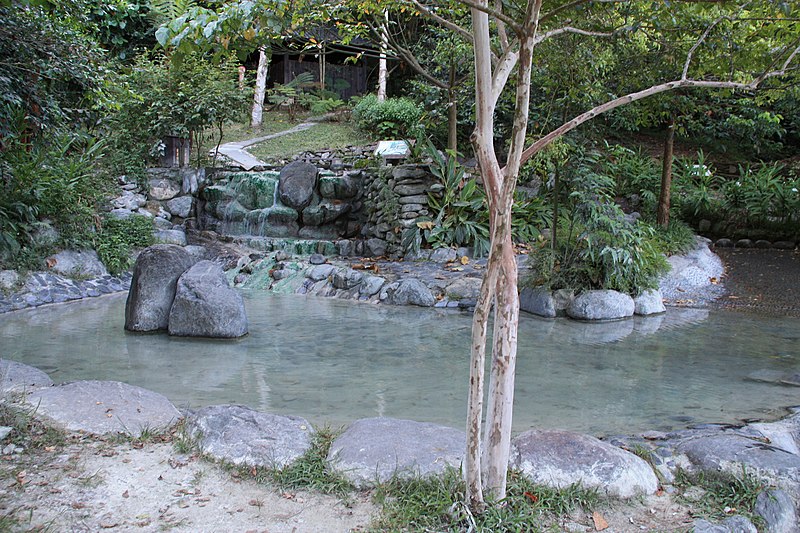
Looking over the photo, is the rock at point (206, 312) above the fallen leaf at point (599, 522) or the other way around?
above

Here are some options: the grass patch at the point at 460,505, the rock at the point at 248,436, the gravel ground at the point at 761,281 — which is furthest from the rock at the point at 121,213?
the grass patch at the point at 460,505

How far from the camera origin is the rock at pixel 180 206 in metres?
13.9

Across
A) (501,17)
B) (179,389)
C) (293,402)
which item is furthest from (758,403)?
(179,389)

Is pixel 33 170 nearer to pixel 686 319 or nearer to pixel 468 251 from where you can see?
pixel 468 251

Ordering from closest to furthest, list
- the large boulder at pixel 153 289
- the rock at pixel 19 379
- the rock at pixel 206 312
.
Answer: the rock at pixel 19 379 → the rock at pixel 206 312 → the large boulder at pixel 153 289

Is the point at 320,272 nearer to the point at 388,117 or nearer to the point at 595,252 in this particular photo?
the point at 595,252

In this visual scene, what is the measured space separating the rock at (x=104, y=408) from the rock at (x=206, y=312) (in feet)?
10.0

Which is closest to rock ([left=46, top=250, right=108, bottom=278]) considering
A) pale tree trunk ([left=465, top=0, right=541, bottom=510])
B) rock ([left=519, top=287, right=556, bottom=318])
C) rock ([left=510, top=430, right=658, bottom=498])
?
rock ([left=519, top=287, right=556, bottom=318])

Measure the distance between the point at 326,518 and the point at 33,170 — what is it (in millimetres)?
9610

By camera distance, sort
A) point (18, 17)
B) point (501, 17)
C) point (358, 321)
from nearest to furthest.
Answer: point (501, 17) < point (18, 17) < point (358, 321)

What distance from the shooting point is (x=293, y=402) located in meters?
5.18

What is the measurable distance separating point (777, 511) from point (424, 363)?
386 centimetres

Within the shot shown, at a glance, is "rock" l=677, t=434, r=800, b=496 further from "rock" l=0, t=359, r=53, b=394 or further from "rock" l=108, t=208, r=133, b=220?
"rock" l=108, t=208, r=133, b=220

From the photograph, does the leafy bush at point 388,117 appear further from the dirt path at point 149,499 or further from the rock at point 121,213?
the dirt path at point 149,499
